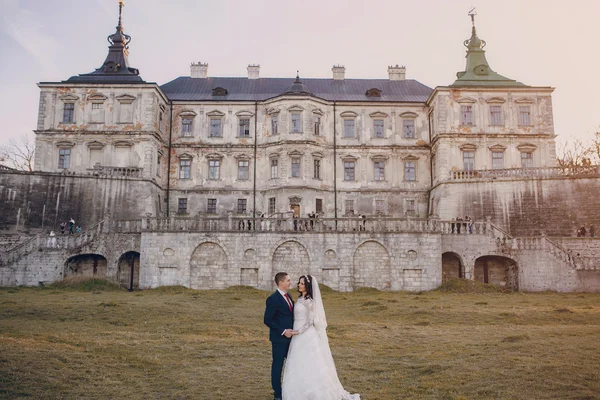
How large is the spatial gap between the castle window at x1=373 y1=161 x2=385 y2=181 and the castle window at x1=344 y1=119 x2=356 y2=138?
3.22 meters

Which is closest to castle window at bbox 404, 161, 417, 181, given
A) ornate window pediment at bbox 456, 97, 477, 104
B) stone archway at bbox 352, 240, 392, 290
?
ornate window pediment at bbox 456, 97, 477, 104

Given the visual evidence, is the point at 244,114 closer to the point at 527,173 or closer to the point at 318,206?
the point at 318,206

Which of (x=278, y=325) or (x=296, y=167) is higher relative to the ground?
(x=296, y=167)

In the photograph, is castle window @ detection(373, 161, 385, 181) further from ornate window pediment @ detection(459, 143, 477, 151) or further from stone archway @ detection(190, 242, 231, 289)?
stone archway @ detection(190, 242, 231, 289)

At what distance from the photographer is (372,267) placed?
31.7 metres

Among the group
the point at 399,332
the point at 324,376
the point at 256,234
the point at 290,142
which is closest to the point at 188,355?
the point at 324,376

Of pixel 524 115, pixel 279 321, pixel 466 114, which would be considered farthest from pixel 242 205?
pixel 279 321

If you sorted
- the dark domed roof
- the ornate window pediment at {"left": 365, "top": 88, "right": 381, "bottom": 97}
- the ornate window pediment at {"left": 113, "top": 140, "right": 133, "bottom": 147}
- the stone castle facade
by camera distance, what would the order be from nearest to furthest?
1. the stone castle facade
2. the ornate window pediment at {"left": 113, "top": 140, "right": 133, "bottom": 147}
3. the dark domed roof
4. the ornate window pediment at {"left": 365, "top": 88, "right": 381, "bottom": 97}

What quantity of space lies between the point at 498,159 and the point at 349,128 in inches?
490

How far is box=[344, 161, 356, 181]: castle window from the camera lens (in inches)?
1743

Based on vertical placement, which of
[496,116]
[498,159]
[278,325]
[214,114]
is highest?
[214,114]

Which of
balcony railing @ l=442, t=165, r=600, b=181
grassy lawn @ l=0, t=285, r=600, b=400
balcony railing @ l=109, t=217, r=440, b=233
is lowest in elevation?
grassy lawn @ l=0, t=285, r=600, b=400

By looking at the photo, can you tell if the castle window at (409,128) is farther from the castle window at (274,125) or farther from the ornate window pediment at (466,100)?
the castle window at (274,125)

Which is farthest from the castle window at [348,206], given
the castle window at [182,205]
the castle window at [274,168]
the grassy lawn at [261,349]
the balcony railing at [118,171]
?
the grassy lawn at [261,349]
